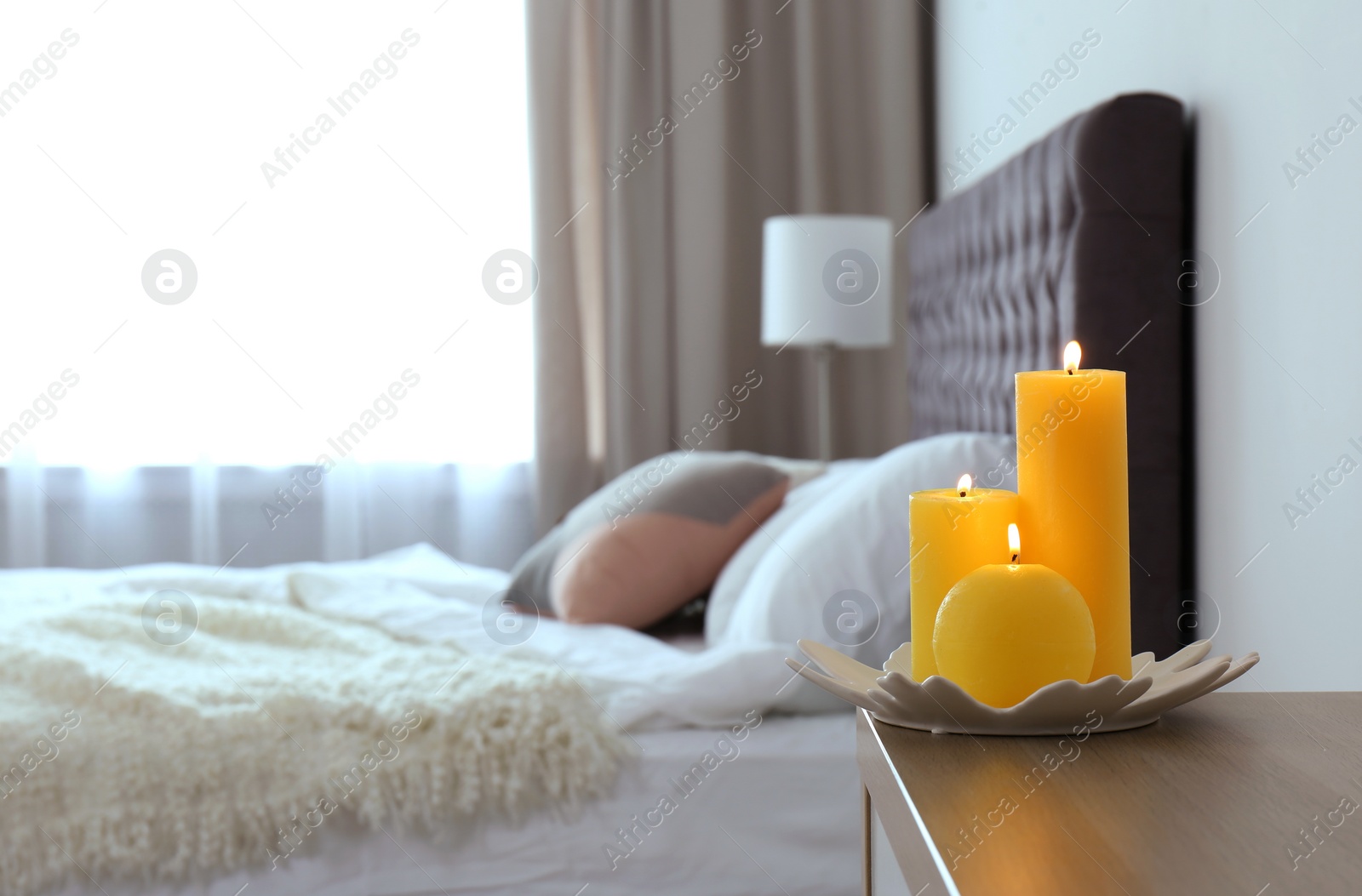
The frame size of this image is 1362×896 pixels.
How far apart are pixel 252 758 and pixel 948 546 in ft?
2.87

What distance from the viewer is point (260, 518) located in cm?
308

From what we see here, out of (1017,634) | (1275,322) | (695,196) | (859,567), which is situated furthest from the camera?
(695,196)

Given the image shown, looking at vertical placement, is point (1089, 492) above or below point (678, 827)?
above

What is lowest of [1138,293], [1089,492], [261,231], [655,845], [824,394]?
[655,845]

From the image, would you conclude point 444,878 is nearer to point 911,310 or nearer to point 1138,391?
point 1138,391

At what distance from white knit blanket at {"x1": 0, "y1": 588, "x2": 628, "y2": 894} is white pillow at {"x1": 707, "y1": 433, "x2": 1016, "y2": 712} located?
0.97 feet

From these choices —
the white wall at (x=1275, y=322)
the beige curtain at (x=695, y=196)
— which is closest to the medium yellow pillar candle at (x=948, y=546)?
the white wall at (x=1275, y=322)

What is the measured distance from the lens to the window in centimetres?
301

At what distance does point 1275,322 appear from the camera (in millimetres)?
1051

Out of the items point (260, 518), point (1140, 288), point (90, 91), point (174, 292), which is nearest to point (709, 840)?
point (1140, 288)

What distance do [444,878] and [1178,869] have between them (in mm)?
956

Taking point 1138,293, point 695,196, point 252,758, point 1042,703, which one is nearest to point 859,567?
point 1138,293

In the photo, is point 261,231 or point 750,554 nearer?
point 750,554

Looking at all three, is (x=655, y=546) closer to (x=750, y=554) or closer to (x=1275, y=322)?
(x=750, y=554)
